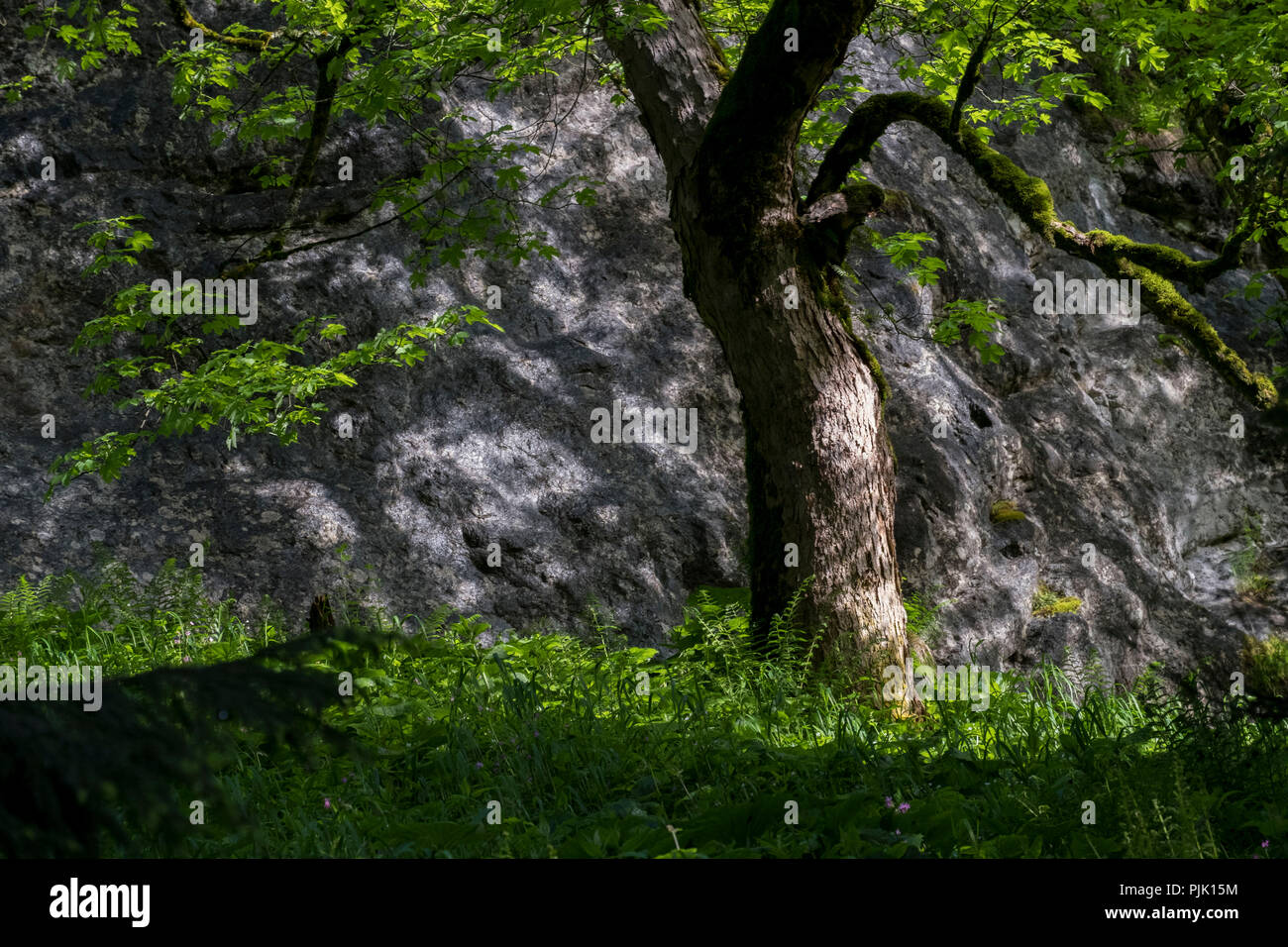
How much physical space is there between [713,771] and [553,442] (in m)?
5.23

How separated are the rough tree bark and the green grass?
48 cm

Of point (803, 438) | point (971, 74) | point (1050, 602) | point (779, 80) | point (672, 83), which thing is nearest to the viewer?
point (779, 80)

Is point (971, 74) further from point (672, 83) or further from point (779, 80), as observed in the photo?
point (672, 83)

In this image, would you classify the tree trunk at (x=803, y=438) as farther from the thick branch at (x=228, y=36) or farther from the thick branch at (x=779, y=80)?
the thick branch at (x=228, y=36)

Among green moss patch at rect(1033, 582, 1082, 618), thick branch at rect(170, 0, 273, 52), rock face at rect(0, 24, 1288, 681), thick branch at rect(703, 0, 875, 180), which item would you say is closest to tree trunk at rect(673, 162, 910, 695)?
thick branch at rect(703, 0, 875, 180)

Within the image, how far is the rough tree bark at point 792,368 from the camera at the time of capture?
19.8ft

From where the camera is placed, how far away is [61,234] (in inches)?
356

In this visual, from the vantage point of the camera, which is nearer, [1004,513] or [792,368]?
[792,368]

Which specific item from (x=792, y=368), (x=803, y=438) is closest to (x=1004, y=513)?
(x=803, y=438)

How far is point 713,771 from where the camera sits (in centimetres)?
411

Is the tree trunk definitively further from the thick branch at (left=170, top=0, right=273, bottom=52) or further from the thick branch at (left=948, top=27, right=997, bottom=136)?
the thick branch at (left=170, top=0, right=273, bottom=52)

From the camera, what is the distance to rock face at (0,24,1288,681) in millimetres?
8242

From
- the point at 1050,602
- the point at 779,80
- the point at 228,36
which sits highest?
the point at 228,36
